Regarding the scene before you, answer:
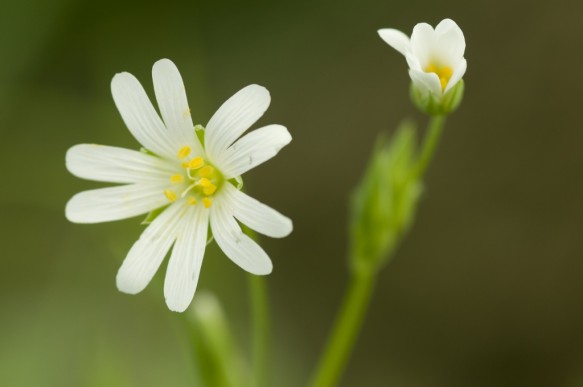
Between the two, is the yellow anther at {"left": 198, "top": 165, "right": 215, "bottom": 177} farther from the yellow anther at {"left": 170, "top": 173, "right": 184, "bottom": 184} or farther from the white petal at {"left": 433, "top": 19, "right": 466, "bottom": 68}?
the white petal at {"left": 433, "top": 19, "right": 466, "bottom": 68}

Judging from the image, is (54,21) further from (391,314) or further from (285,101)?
(391,314)

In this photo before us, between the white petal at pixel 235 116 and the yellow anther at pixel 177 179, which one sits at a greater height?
the white petal at pixel 235 116

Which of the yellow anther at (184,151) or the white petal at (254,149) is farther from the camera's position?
the yellow anther at (184,151)

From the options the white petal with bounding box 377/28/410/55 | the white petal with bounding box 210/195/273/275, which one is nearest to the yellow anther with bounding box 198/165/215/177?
the white petal with bounding box 210/195/273/275

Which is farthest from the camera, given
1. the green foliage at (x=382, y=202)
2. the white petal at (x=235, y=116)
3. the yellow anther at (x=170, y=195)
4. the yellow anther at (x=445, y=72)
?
the green foliage at (x=382, y=202)

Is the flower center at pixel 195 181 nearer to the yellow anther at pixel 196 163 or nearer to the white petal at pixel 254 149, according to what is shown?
the yellow anther at pixel 196 163

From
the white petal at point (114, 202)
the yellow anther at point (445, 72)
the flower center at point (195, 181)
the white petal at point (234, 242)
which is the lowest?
the white petal at point (234, 242)

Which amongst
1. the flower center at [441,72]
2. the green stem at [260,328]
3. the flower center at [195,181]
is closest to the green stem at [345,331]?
the green stem at [260,328]
